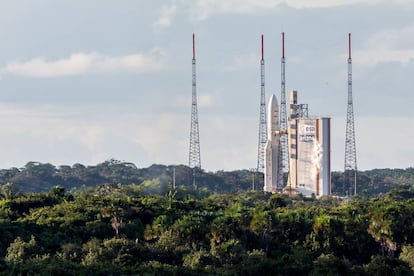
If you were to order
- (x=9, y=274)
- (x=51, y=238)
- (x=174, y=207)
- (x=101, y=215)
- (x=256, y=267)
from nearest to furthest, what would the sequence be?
(x=9, y=274) < (x=256, y=267) < (x=51, y=238) < (x=101, y=215) < (x=174, y=207)

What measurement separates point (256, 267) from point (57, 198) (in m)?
42.4

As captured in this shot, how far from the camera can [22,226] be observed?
10656cm

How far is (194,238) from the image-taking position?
105 meters

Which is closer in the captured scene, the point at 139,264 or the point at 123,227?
the point at 139,264

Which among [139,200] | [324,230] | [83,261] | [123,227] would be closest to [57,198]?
[139,200]

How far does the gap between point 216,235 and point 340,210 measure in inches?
906

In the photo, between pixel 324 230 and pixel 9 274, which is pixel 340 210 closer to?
pixel 324 230

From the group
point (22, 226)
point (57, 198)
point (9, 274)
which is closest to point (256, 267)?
point (9, 274)

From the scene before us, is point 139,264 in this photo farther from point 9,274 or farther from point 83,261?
point 9,274

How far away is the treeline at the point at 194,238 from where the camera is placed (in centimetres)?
8794

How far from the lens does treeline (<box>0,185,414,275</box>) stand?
8794 centimetres

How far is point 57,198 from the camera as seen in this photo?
12706cm

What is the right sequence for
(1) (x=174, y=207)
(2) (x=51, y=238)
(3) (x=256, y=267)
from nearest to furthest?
1. (3) (x=256, y=267)
2. (2) (x=51, y=238)
3. (1) (x=174, y=207)

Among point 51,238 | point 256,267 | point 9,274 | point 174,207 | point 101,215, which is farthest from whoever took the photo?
point 174,207
